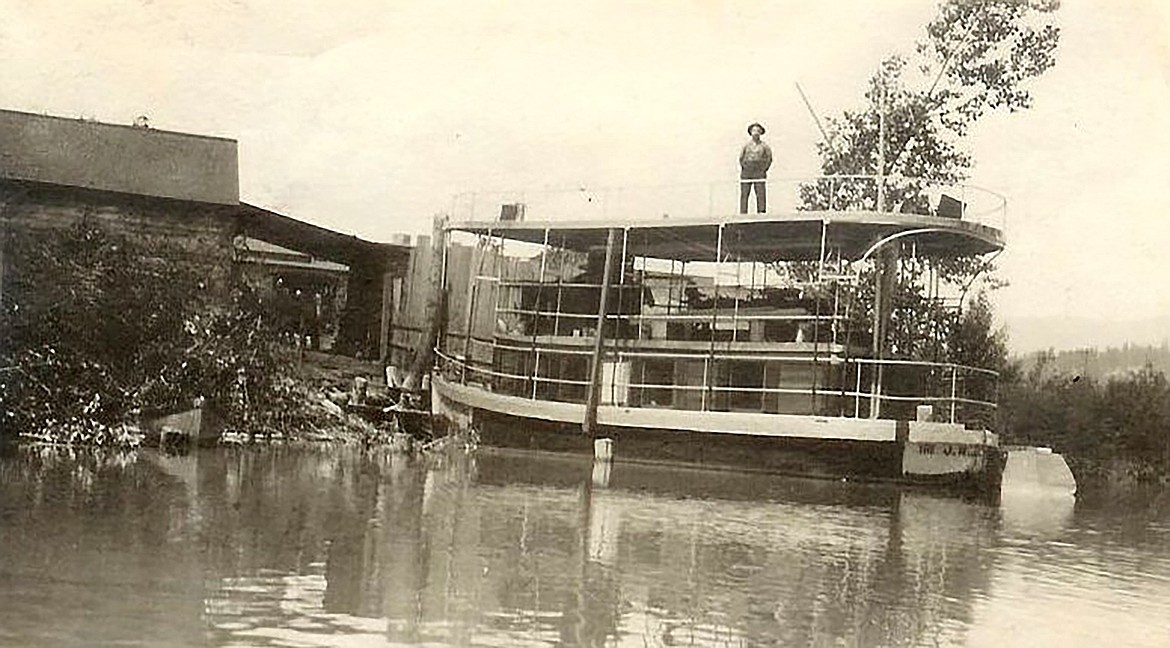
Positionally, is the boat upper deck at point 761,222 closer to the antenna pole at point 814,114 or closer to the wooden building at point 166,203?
the antenna pole at point 814,114

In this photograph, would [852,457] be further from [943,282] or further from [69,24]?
[69,24]

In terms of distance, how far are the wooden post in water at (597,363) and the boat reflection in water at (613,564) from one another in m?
0.29

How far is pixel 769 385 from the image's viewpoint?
4.87 meters

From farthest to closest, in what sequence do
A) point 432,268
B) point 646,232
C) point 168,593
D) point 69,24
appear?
point 646,232
point 432,268
point 69,24
point 168,593

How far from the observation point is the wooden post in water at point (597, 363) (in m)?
4.71

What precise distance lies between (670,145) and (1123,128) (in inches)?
41.4

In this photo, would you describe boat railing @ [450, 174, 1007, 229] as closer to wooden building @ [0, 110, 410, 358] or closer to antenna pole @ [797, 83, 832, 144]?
antenna pole @ [797, 83, 832, 144]

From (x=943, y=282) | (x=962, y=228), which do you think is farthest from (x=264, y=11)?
(x=943, y=282)

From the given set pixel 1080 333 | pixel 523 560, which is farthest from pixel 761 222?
pixel 523 560

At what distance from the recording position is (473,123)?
3.21 metres

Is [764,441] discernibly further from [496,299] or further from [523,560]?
[523,560]

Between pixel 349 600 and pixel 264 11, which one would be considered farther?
pixel 264 11

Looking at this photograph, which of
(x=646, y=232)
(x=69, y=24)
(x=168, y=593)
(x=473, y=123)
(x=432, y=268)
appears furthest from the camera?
(x=646, y=232)

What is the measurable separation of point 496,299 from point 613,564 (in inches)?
67.5
